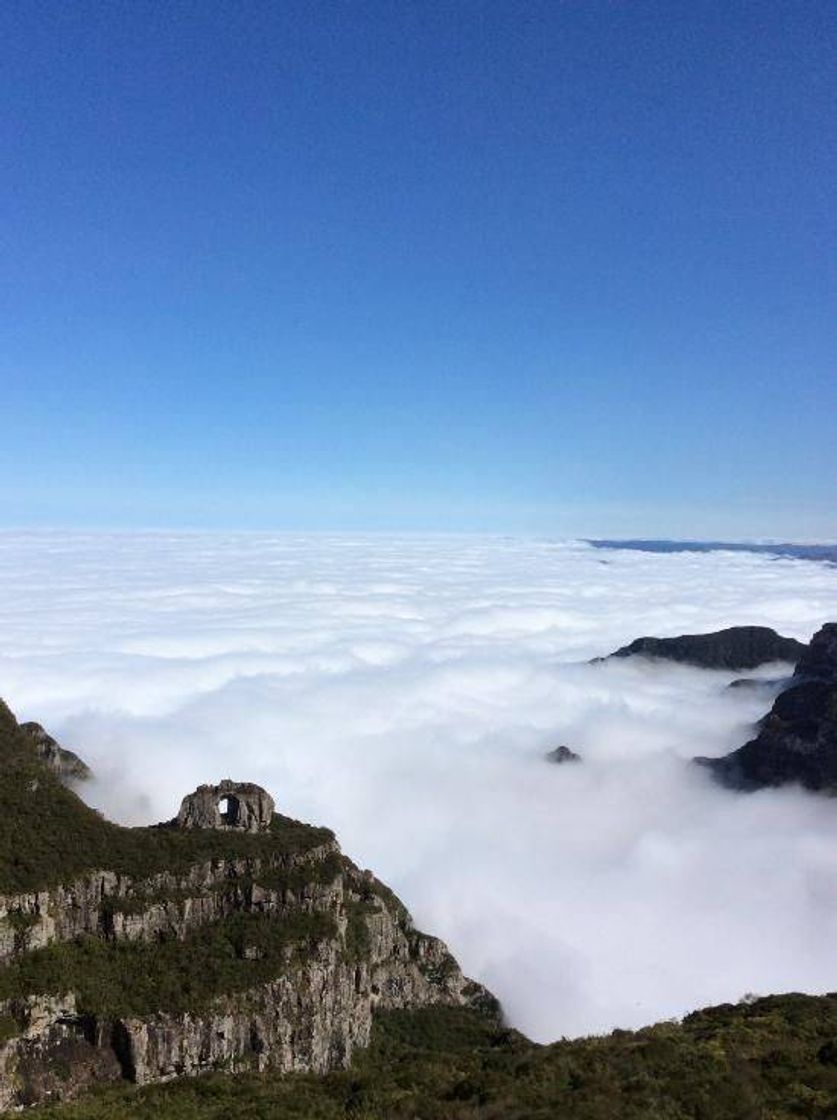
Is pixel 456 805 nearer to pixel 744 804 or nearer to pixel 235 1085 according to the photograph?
pixel 744 804

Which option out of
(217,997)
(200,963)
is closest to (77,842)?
(200,963)

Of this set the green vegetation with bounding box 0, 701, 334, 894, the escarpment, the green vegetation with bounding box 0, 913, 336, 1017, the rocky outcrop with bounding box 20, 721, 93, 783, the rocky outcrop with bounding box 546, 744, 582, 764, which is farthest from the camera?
the rocky outcrop with bounding box 546, 744, 582, 764

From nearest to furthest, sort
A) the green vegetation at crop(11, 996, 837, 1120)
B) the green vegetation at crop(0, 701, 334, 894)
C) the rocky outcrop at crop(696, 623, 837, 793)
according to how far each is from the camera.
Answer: the green vegetation at crop(11, 996, 837, 1120) < the green vegetation at crop(0, 701, 334, 894) < the rocky outcrop at crop(696, 623, 837, 793)

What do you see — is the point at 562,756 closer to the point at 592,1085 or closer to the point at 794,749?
the point at 794,749

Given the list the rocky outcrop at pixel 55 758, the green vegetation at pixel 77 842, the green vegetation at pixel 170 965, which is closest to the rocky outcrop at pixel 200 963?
the green vegetation at pixel 170 965

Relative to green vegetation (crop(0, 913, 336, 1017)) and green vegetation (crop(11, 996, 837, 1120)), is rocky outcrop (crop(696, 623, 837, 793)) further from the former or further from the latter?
green vegetation (crop(0, 913, 336, 1017))

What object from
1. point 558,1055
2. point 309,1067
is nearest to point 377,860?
point 309,1067

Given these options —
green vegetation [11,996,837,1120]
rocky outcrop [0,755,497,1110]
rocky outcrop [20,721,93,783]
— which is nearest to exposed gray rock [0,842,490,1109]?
rocky outcrop [0,755,497,1110]
